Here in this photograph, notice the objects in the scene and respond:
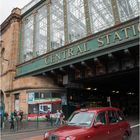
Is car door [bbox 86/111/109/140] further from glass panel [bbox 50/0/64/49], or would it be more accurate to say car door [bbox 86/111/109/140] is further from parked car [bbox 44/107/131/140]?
glass panel [bbox 50/0/64/49]

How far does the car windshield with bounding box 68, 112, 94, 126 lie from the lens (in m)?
8.23

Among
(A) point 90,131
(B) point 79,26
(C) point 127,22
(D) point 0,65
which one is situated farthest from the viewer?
(D) point 0,65

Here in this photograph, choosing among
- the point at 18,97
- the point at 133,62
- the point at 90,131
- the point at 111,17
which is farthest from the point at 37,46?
the point at 90,131

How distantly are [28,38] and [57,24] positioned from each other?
20.8ft

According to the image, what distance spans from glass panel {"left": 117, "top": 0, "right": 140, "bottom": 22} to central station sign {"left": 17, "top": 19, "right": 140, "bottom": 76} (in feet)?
5.20

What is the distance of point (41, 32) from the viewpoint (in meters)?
30.8

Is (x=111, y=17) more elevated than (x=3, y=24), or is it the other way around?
(x=3, y=24)

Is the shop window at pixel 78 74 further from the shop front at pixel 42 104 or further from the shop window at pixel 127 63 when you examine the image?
the shop window at pixel 127 63

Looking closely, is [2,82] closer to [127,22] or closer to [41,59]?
[41,59]

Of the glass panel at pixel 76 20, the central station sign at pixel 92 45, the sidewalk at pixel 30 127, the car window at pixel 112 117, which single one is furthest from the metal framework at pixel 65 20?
the car window at pixel 112 117

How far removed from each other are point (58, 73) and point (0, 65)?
1351 centimetres

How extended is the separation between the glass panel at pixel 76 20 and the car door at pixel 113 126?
15.7 m

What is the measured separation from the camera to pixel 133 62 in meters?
20.4

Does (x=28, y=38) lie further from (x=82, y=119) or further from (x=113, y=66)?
(x=82, y=119)
